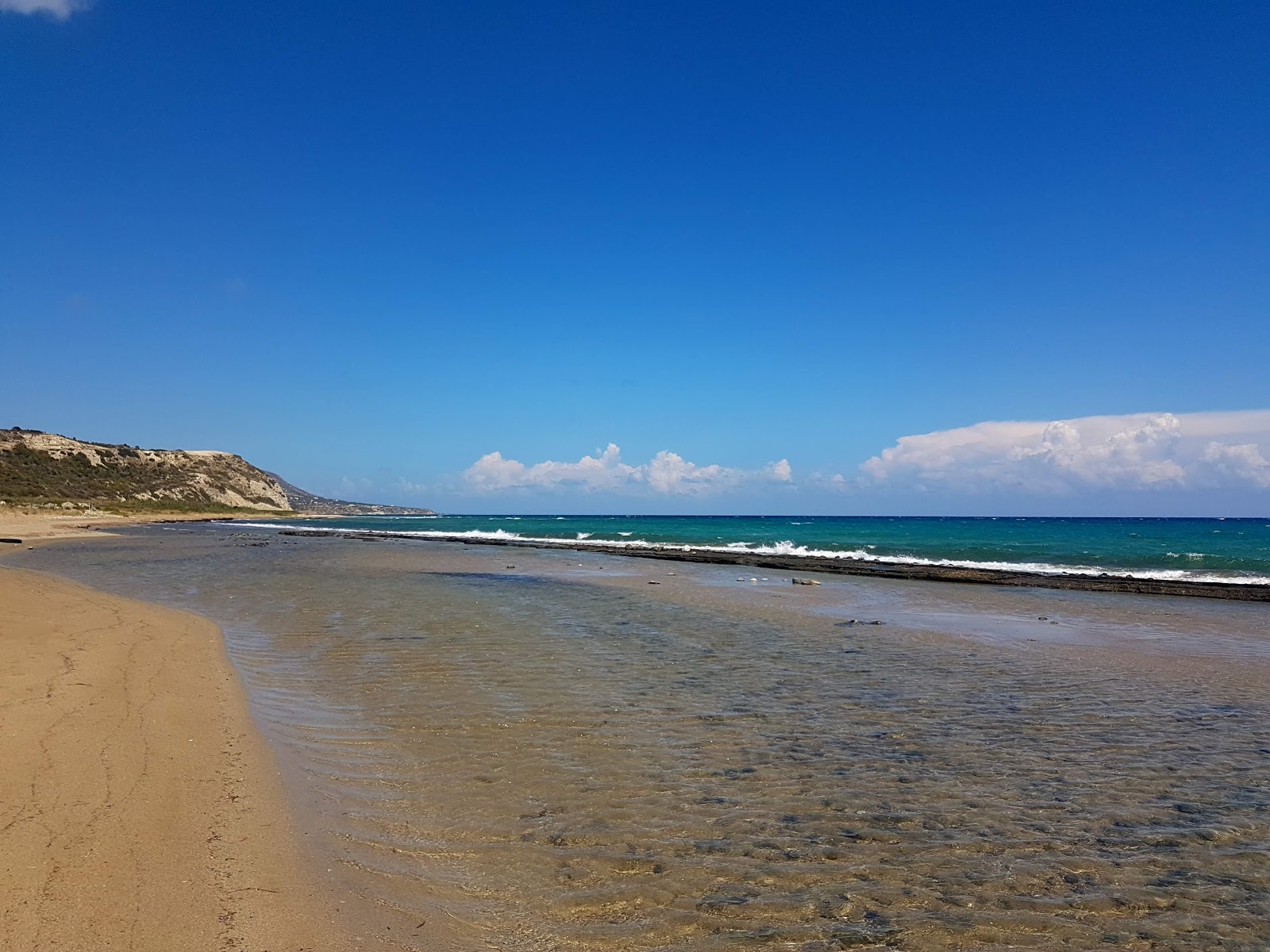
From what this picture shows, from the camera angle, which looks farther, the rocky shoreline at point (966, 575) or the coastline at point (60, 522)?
the coastline at point (60, 522)

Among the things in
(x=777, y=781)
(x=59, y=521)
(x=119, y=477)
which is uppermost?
(x=119, y=477)

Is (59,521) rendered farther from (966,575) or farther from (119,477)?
(966,575)

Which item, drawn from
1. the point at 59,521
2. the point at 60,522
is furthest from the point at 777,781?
the point at 59,521

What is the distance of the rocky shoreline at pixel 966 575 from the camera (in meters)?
29.4

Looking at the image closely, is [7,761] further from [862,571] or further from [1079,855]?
[862,571]

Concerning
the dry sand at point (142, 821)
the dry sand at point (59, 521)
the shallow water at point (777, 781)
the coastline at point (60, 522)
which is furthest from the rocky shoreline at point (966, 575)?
→ the dry sand at point (59, 521)

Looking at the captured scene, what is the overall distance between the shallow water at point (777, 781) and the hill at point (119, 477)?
8949cm

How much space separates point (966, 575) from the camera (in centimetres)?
3497

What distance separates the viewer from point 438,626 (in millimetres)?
17125

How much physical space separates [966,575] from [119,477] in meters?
125

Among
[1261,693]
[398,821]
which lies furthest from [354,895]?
[1261,693]

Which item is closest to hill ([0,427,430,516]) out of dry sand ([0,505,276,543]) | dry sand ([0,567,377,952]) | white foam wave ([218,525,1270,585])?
dry sand ([0,505,276,543])

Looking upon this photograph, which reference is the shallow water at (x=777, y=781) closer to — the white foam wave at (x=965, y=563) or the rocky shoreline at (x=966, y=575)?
the rocky shoreline at (x=966, y=575)

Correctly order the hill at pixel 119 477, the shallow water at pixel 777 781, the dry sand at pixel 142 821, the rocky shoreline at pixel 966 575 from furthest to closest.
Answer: the hill at pixel 119 477 < the rocky shoreline at pixel 966 575 < the shallow water at pixel 777 781 < the dry sand at pixel 142 821
